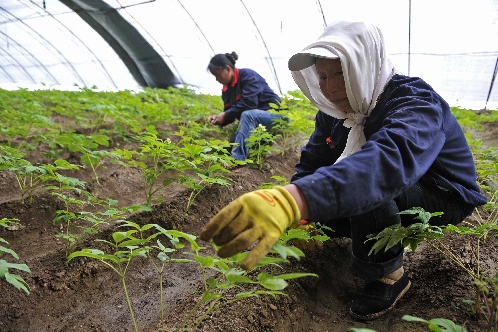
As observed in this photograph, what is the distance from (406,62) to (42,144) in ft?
23.5

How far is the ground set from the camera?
1.80m

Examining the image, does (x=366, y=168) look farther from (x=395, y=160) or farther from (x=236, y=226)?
(x=236, y=226)

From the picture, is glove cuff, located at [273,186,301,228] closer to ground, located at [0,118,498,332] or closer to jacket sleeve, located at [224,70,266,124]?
ground, located at [0,118,498,332]

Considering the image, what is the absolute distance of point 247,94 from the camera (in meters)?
4.82

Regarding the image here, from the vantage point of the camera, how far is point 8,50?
1566 centimetres

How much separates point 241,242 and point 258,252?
6 cm

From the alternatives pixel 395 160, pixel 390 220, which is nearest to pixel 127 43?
pixel 390 220

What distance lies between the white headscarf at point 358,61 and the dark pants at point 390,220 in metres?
0.39

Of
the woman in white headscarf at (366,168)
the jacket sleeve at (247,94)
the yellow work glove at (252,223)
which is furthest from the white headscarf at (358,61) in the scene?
the jacket sleeve at (247,94)

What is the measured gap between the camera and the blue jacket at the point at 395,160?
118 cm

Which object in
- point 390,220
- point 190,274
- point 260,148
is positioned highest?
point 390,220

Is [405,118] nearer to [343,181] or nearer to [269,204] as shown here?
[343,181]

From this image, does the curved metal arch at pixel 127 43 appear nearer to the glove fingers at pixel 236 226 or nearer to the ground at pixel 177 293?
the ground at pixel 177 293

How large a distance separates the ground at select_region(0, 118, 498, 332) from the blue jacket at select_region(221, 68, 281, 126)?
7.48ft
